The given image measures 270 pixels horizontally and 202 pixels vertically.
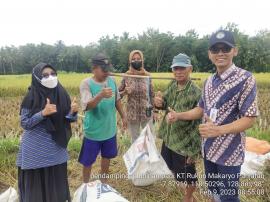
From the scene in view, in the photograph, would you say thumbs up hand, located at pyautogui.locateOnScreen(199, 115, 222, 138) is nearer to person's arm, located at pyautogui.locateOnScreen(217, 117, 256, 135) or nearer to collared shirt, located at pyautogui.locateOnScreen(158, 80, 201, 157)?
person's arm, located at pyautogui.locateOnScreen(217, 117, 256, 135)

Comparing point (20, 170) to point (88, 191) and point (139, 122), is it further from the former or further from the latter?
point (139, 122)

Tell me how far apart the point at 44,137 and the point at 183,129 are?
1323 mm

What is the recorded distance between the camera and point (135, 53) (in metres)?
4.26

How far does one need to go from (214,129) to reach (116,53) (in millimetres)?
32382

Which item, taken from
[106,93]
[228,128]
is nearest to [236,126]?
[228,128]

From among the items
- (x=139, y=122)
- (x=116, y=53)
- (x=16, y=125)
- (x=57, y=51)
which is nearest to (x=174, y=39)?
(x=116, y=53)

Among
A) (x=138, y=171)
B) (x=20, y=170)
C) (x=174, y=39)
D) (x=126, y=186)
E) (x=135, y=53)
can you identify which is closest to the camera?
(x=20, y=170)

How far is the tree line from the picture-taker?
29438 mm

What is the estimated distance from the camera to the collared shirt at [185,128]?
3.12 m

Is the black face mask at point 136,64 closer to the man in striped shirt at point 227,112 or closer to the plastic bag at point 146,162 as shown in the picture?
the plastic bag at point 146,162

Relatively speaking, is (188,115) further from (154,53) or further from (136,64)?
(154,53)

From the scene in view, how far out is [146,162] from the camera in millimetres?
3271

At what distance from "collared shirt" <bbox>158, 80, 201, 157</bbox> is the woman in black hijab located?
0.98 m

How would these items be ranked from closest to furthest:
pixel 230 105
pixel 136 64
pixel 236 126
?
1. pixel 236 126
2. pixel 230 105
3. pixel 136 64
